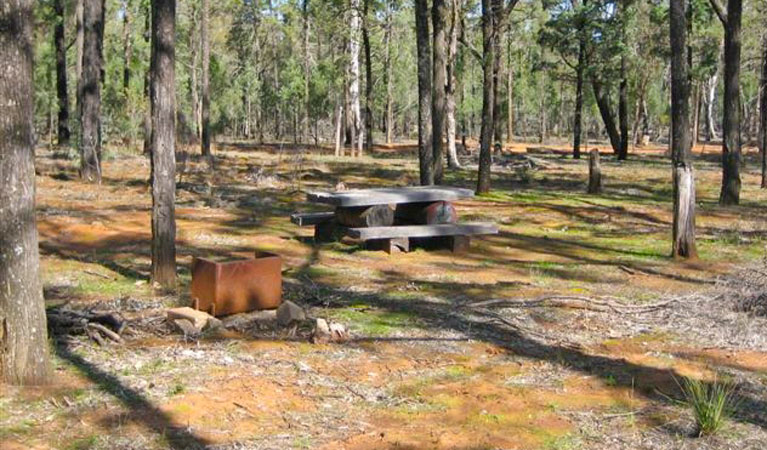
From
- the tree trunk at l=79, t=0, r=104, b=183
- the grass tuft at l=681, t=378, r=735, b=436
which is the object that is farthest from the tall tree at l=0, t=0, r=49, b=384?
the tree trunk at l=79, t=0, r=104, b=183

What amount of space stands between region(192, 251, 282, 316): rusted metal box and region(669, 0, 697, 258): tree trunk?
5.88 meters

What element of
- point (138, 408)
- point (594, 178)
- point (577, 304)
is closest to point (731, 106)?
point (594, 178)

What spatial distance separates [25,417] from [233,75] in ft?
177

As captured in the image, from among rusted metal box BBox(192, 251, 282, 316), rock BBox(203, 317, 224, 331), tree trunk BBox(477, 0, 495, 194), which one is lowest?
rock BBox(203, 317, 224, 331)

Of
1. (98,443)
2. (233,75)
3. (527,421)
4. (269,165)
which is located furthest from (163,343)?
(233,75)

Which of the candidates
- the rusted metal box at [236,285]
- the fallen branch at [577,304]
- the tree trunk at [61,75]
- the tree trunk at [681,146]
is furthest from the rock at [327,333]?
the tree trunk at [61,75]

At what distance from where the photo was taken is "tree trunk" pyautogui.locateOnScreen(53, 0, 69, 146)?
28.0 meters

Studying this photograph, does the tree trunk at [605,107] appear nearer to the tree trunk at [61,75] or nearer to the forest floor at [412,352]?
the forest floor at [412,352]

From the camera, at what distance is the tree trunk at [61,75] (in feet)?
91.9

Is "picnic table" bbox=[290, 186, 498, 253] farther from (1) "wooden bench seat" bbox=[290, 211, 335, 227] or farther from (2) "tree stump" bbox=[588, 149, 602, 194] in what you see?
(2) "tree stump" bbox=[588, 149, 602, 194]

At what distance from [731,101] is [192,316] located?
46.5 ft

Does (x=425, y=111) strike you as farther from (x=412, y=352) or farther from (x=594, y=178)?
(x=412, y=352)

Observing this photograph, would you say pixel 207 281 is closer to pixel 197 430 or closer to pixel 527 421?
pixel 197 430

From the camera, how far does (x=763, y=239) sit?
1284 cm
